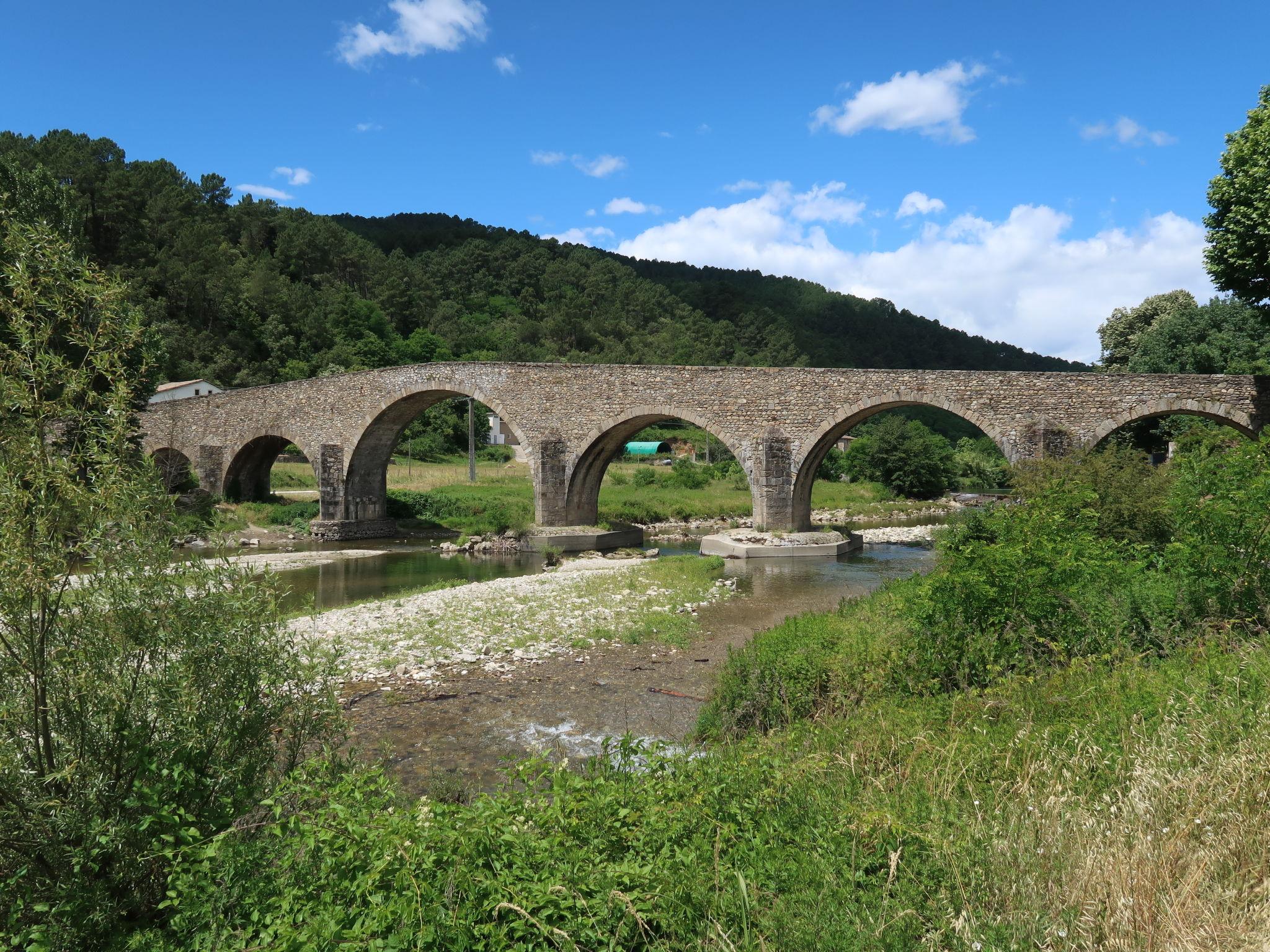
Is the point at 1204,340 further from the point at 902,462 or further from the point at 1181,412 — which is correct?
the point at 902,462

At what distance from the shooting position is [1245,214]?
50.1 ft

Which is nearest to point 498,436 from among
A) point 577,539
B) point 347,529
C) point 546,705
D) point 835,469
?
point 835,469

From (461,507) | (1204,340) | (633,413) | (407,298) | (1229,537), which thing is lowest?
(461,507)

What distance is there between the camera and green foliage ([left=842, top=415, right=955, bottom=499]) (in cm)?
3800

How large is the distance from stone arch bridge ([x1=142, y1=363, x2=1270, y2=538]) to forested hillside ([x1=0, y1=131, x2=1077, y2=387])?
768 centimetres

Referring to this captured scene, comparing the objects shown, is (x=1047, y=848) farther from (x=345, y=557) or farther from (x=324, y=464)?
(x=324, y=464)

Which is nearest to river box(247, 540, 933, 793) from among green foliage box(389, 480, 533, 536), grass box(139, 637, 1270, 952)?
grass box(139, 637, 1270, 952)

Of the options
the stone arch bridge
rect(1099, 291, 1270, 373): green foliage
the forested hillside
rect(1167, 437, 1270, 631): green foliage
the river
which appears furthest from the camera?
the forested hillside

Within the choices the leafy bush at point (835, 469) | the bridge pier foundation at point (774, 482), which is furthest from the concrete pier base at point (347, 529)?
the leafy bush at point (835, 469)

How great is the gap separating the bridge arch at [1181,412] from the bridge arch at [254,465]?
2657cm

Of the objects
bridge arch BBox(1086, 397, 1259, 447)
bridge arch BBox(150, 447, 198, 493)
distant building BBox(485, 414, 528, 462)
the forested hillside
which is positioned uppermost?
the forested hillside

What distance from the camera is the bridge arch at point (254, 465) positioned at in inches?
1205

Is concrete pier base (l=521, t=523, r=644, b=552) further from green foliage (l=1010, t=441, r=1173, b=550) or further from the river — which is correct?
green foliage (l=1010, t=441, r=1173, b=550)

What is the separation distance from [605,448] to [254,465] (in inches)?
664
